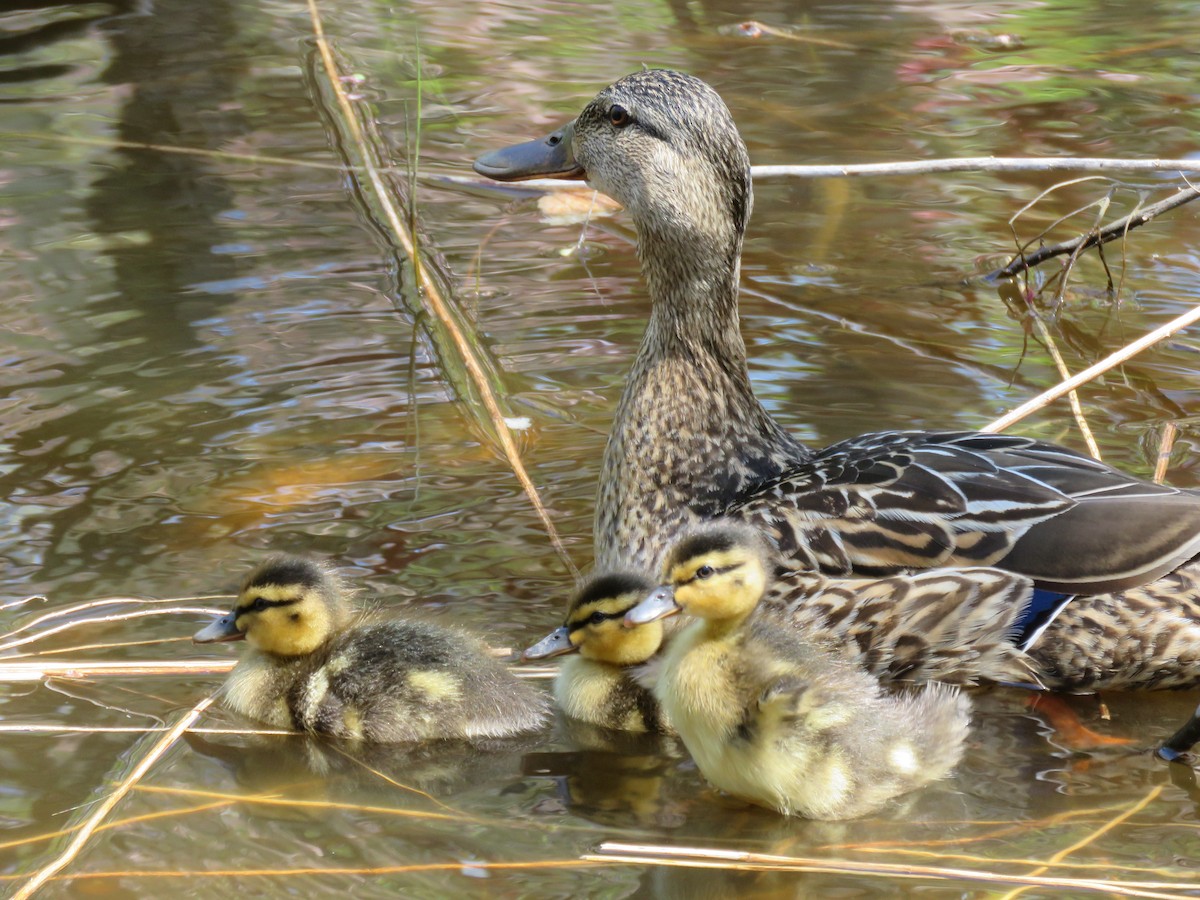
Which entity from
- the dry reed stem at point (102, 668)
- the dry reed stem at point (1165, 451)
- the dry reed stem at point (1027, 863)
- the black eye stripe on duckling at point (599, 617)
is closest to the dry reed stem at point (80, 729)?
the dry reed stem at point (102, 668)

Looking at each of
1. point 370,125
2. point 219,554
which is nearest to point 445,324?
Answer: point 219,554

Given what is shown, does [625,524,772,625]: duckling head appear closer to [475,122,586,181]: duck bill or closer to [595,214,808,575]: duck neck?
[595,214,808,575]: duck neck

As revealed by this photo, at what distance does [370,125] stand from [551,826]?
502 cm

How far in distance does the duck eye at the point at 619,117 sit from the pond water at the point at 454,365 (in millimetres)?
1027

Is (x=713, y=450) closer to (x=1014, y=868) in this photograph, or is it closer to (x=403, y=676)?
(x=403, y=676)

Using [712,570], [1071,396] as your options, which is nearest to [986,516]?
[712,570]

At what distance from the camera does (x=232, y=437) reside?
16.0 feet

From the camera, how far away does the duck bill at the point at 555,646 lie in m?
3.56

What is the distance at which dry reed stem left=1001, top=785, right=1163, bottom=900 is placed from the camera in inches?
116

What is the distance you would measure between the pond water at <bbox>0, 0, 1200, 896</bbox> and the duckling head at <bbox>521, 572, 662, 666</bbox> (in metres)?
0.20

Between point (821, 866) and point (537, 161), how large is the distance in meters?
2.38

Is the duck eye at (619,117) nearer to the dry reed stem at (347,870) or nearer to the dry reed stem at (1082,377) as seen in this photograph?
the dry reed stem at (1082,377)

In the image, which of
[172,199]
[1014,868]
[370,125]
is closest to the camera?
[1014,868]

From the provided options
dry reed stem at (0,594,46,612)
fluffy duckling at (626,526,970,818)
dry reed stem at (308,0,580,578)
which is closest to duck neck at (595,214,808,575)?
dry reed stem at (308,0,580,578)
